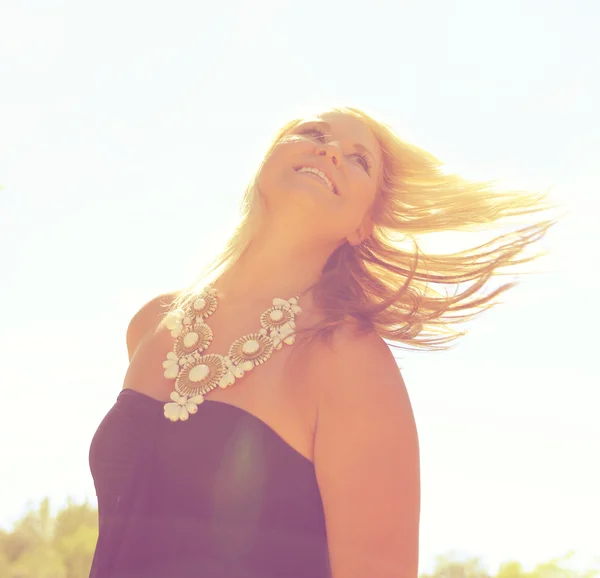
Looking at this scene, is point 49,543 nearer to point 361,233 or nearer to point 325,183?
point 361,233

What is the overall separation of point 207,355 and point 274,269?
56 centimetres

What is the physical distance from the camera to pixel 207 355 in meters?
3.58

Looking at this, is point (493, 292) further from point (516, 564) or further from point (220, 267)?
point (516, 564)

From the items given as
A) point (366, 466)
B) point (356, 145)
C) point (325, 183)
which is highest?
point (356, 145)

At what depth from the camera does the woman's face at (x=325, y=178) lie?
374cm

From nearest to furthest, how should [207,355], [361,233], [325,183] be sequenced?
[207,355]
[325,183]
[361,233]

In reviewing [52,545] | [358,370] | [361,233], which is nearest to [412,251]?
[361,233]

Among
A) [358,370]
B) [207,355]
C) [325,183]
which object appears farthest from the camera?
[325,183]

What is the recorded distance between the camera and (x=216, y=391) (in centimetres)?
339

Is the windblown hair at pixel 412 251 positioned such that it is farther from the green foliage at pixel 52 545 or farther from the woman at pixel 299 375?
the green foliage at pixel 52 545

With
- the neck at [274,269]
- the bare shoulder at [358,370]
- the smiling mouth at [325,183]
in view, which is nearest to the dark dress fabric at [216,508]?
the bare shoulder at [358,370]

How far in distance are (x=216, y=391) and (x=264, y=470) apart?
45cm

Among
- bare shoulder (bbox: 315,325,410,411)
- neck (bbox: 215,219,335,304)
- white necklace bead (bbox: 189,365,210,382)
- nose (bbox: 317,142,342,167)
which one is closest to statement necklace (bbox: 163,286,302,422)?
white necklace bead (bbox: 189,365,210,382)

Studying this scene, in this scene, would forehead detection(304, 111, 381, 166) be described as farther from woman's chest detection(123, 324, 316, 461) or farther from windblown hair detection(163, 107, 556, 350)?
woman's chest detection(123, 324, 316, 461)
